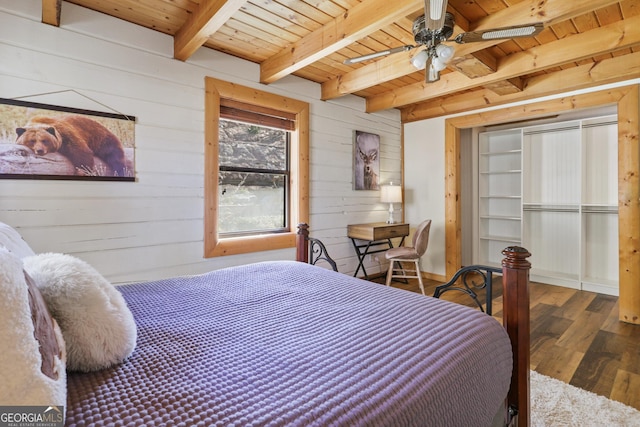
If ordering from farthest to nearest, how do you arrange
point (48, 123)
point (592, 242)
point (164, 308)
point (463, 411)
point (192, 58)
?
point (592, 242) < point (192, 58) < point (48, 123) < point (164, 308) < point (463, 411)

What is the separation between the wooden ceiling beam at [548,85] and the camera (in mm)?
2877

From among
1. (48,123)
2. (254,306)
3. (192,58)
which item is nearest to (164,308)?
(254,306)

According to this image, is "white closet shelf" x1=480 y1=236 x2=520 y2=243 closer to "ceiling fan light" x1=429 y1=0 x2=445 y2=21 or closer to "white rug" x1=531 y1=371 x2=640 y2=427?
"white rug" x1=531 y1=371 x2=640 y2=427

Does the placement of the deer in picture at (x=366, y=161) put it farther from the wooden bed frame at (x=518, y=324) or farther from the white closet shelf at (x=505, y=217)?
the wooden bed frame at (x=518, y=324)

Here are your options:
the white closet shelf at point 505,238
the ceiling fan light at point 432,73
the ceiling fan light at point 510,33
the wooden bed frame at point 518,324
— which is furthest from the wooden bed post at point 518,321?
the white closet shelf at point 505,238

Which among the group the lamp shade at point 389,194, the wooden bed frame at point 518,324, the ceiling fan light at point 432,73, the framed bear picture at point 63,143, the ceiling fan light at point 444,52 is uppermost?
the ceiling fan light at point 444,52

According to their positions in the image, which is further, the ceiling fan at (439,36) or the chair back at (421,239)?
the chair back at (421,239)

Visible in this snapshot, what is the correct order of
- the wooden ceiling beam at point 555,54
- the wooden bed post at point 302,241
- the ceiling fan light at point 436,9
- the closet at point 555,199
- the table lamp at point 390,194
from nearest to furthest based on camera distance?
the ceiling fan light at point 436,9, the wooden ceiling beam at point 555,54, the wooden bed post at point 302,241, the closet at point 555,199, the table lamp at point 390,194

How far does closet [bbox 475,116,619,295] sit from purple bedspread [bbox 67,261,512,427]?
3.89 metres

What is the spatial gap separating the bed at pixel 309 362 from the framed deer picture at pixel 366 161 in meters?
2.71

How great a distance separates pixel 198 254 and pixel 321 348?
2125 mm

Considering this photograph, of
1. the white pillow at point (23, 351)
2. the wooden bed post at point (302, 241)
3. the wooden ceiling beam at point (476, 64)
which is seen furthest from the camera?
the wooden ceiling beam at point (476, 64)

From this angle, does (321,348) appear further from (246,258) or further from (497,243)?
(497,243)

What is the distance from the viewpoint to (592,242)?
4.07m
